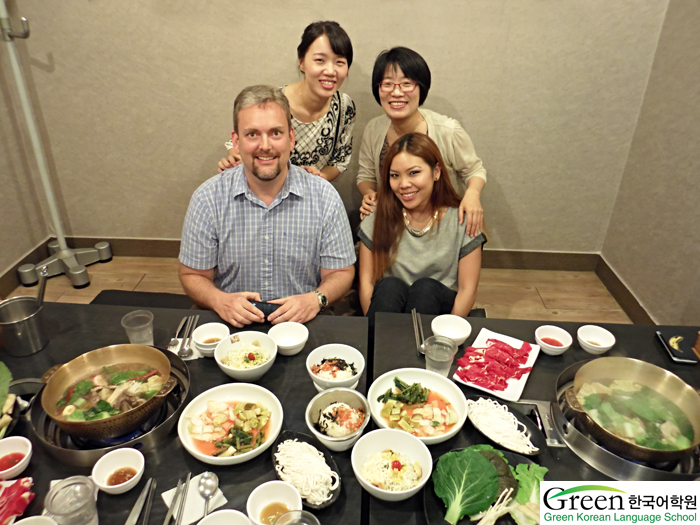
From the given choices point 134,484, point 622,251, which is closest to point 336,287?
point 134,484

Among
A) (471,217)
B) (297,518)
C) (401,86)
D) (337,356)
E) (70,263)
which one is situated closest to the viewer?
(297,518)

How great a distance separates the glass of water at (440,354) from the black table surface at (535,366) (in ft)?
0.15

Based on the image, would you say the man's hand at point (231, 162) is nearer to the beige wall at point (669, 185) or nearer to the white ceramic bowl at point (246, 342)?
the white ceramic bowl at point (246, 342)

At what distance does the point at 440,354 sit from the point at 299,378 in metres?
0.42

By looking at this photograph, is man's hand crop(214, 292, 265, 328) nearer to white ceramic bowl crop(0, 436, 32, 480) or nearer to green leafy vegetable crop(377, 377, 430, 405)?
green leafy vegetable crop(377, 377, 430, 405)

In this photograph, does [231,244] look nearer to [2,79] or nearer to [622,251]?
[2,79]

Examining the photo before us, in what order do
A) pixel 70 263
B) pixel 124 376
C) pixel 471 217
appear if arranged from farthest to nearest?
pixel 70 263 → pixel 471 217 → pixel 124 376

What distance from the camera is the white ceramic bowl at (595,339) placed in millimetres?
1460

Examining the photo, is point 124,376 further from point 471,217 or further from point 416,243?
point 471,217

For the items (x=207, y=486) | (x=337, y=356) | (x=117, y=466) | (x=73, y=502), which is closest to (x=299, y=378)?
(x=337, y=356)

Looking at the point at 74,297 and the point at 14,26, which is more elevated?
the point at 14,26

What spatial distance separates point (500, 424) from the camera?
3.98 ft

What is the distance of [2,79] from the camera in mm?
3186

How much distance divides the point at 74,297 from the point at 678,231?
393 centimetres
